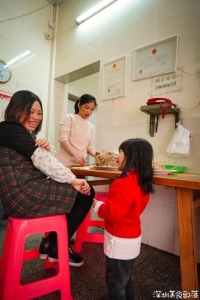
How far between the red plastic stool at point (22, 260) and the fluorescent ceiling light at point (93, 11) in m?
2.68

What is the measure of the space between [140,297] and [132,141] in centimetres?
92

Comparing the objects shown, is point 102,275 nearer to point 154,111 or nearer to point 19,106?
point 19,106

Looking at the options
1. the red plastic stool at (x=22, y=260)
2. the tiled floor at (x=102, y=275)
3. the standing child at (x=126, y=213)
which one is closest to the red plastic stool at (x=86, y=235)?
the tiled floor at (x=102, y=275)

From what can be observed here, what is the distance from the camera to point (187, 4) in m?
1.72

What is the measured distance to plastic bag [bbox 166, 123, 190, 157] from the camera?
1556 mm

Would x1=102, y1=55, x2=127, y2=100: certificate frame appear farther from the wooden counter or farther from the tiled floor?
the tiled floor

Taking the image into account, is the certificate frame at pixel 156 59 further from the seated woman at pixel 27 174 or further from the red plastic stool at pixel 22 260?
the red plastic stool at pixel 22 260

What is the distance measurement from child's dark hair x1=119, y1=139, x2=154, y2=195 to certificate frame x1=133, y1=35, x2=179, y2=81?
49.0 inches

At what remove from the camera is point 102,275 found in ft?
4.05

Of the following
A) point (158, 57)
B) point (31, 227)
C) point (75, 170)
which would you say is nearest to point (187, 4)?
point (158, 57)

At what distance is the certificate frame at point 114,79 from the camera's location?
6.96 feet

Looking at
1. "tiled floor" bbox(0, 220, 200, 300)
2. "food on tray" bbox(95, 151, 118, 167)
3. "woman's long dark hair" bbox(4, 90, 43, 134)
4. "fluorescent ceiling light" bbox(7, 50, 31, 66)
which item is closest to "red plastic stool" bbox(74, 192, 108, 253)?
"tiled floor" bbox(0, 220, 200, 300)

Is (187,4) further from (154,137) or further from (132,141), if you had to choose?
(132,141)

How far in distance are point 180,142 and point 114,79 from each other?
114 centimetres
